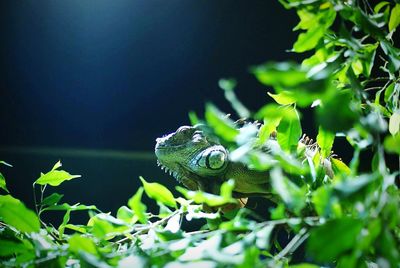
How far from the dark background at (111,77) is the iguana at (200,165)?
1.23 meters

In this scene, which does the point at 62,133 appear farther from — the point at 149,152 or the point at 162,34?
the point at 162,34

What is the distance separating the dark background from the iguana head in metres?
1.24

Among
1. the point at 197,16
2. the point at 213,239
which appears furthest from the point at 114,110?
the point at 213,239

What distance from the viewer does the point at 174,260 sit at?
56 centimetres

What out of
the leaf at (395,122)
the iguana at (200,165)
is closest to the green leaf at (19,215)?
the iguana at (200,165)

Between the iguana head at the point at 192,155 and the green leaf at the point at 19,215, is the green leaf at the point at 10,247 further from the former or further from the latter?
the iguana head at the point at 192,155

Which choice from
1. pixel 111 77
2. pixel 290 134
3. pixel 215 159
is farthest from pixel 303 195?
pixel 111 77

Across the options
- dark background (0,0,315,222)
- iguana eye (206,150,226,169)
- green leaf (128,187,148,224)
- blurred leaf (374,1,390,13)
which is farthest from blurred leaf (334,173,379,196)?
dark background (0,0,315,222)

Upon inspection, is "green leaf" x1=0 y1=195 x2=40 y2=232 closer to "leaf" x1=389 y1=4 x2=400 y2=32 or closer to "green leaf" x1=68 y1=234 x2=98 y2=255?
"green leaf" x1=68 y1=234 x2=98 y2=255

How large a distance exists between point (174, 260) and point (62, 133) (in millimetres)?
2322

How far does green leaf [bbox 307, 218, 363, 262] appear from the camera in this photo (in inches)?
17.2

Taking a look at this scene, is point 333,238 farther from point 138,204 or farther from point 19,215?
point 19,215

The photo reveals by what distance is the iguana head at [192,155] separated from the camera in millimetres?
1144

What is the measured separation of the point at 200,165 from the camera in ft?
3.72
